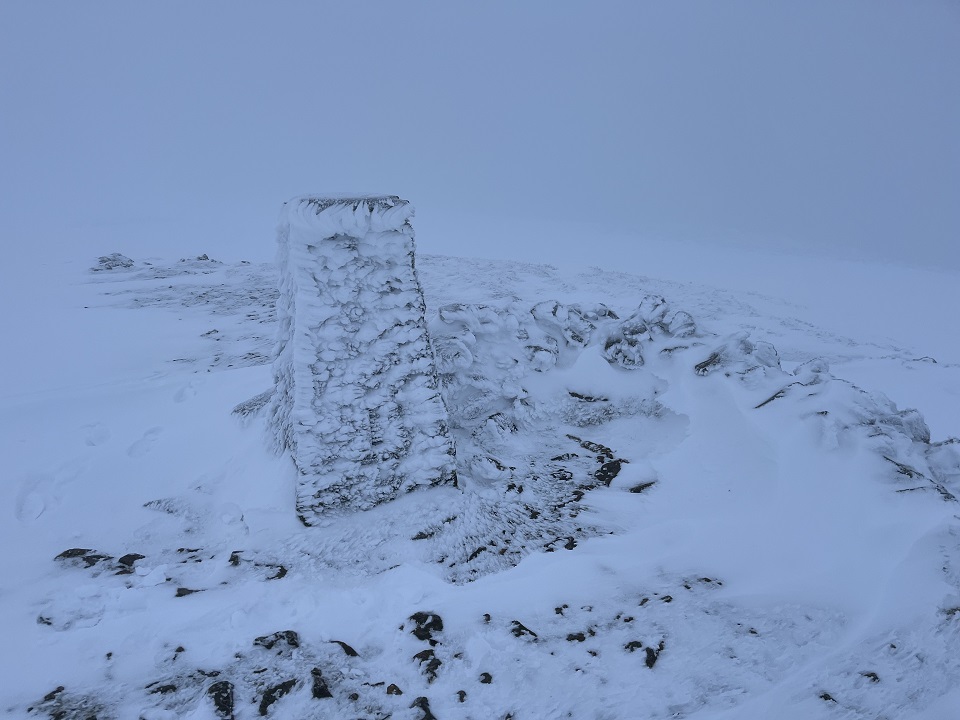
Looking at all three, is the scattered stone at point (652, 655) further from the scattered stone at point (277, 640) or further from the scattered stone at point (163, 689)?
the scattered stone at point (163, 689)

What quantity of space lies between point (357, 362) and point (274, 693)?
53.2 inches

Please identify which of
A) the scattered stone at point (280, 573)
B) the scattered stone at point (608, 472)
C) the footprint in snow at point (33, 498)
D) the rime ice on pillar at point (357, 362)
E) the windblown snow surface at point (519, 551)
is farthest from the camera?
the scattered stone at point (608, 472)

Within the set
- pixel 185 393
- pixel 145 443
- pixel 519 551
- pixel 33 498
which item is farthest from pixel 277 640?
pixel 185 393

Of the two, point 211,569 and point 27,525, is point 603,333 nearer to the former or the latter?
point 211,569

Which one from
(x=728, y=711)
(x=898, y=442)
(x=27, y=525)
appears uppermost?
(x=898, y=442)

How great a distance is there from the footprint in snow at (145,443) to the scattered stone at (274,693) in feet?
6.17

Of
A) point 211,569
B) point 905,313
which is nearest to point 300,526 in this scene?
point 211,569

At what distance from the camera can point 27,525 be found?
255cm

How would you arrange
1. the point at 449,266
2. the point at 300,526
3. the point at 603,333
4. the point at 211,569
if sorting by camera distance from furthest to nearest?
the point at 449,266, the point at 603,333, the point at 300,526, the point at 211,569

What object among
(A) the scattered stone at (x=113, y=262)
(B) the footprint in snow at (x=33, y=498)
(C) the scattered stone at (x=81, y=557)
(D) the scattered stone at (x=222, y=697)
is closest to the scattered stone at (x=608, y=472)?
(D) the scattered stone at (x=222, y=697)

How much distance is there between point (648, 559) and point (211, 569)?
5.78 ft

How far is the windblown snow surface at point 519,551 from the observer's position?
1.78m

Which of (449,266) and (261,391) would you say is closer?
(261,391)

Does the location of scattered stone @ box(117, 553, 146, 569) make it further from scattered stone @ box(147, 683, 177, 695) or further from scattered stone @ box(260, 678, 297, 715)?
scattered stone @ box(260, 678, 297, 715)
